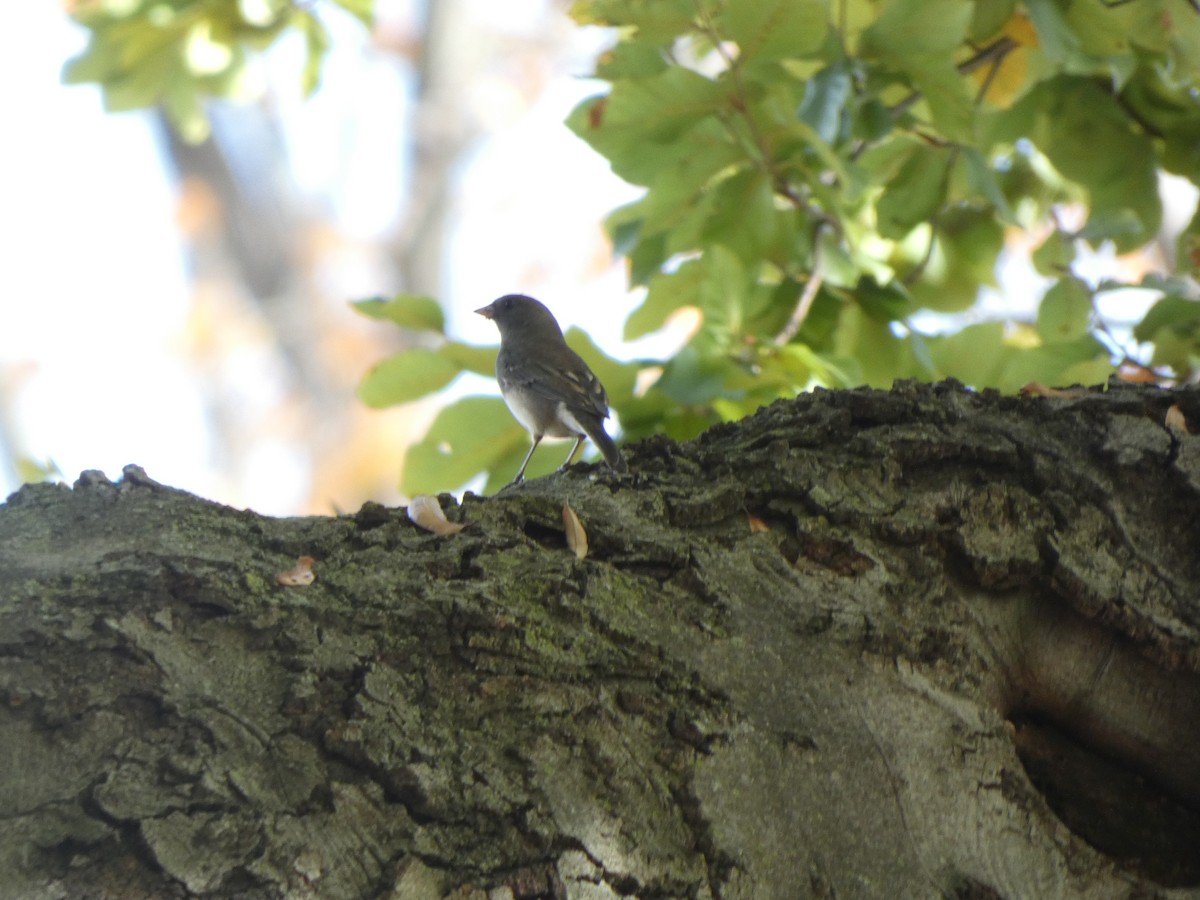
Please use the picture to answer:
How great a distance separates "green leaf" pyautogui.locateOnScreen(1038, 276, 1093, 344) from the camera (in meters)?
2.99

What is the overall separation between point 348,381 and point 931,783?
854cm

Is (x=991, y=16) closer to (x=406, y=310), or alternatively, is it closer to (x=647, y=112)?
(x=647, y=112)

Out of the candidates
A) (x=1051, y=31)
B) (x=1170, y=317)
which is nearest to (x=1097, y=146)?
(x=1170, y=317)

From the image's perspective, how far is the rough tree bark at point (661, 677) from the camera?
106 cm

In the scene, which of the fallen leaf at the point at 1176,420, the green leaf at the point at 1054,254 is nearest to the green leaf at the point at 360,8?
the green leaf at the point at 1054,254

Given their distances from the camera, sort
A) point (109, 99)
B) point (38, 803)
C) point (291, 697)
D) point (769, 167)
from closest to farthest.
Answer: point (38, 803), point (291, 697), point (769, 167), point (109, 99)

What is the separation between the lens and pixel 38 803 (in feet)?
3.32

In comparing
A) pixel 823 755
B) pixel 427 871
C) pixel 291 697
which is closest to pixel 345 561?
pixel 291 697

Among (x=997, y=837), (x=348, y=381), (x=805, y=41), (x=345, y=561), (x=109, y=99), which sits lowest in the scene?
(x=997, y=837)

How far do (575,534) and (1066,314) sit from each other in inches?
79.9

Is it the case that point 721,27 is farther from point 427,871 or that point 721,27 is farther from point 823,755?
point 427,871

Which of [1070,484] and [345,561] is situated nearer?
[345,561]

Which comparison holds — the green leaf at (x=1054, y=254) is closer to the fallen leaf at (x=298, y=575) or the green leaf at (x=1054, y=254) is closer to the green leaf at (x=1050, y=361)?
the green leaf at (x=1050, y=361)

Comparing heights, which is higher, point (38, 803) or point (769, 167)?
point (769, 167)
